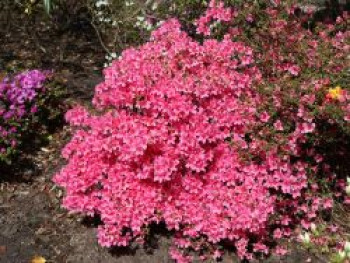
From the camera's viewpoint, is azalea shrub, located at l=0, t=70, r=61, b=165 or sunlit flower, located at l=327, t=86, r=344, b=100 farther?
azalea shrub, located at l=0, t=70, r=61, b=165

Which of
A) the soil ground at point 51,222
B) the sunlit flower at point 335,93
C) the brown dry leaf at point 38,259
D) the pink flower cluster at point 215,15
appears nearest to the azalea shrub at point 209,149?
the sunlit flower at point 335,93

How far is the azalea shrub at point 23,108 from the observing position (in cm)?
479

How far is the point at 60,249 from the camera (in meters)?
4.20

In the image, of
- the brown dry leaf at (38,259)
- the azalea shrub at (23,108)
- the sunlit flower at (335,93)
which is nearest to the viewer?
the sunlit flower at (335,93)

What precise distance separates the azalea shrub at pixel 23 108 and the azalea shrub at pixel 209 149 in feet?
2.19

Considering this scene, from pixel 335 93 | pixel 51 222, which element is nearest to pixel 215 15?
pixel 335 93

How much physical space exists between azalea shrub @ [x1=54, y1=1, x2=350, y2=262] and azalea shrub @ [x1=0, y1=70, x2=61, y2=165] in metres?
0.67

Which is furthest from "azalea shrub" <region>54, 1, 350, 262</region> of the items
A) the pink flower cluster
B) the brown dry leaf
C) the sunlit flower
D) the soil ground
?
the pink flower cluster

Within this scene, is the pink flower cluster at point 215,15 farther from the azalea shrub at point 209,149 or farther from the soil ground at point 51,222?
the soil ground at point 51,222

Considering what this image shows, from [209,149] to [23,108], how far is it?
1958 millimetres

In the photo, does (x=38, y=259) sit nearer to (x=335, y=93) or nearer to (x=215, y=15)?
(x=335, y=93)

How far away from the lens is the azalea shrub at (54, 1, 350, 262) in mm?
3961

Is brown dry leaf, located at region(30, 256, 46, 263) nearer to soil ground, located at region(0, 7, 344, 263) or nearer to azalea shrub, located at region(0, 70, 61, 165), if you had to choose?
soil ground, located at region(0, 7, 344, 263)

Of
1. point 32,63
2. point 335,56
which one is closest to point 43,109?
point 32,63
